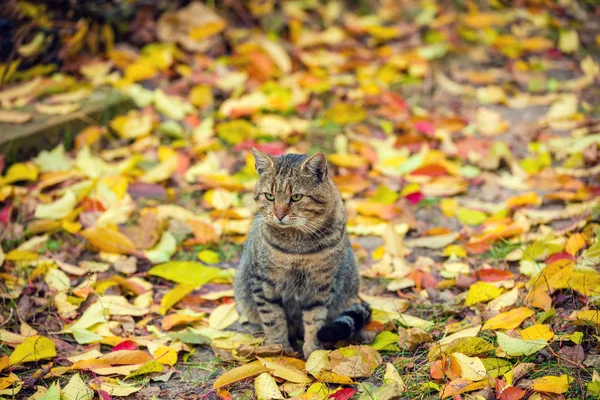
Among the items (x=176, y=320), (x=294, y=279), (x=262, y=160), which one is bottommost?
(x=176, y=320)

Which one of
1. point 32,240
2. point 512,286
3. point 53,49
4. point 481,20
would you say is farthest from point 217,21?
point 512,286

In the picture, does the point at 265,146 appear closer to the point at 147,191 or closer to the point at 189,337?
the point at 147,191

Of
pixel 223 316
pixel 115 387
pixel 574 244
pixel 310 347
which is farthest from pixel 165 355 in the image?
pixel 574 244

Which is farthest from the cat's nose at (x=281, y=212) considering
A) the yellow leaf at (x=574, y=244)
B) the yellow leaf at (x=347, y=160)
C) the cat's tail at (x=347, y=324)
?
the yellow leaf at (x=347, y=160)

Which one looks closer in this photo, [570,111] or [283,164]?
[283,164]

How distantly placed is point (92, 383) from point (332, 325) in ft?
3.45

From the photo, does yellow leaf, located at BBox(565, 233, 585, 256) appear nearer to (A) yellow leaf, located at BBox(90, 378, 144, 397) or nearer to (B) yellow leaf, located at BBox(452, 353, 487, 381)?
(B) yellow leaf, located at BBox(452, 353, 487, 381)

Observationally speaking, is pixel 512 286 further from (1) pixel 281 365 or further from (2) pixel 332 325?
(1) pixel 281 365

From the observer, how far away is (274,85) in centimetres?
578

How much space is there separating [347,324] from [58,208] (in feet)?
6.68

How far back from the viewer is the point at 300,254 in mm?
3221

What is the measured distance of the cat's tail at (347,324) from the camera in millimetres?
3123

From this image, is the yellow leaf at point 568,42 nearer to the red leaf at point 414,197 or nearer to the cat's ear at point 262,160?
the red leaf at point 414,197

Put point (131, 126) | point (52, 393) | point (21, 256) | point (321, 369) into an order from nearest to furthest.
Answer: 1. point (52, 393)
2. point (321, 369)
3. point (21, 256)
4. point (131, 126)
